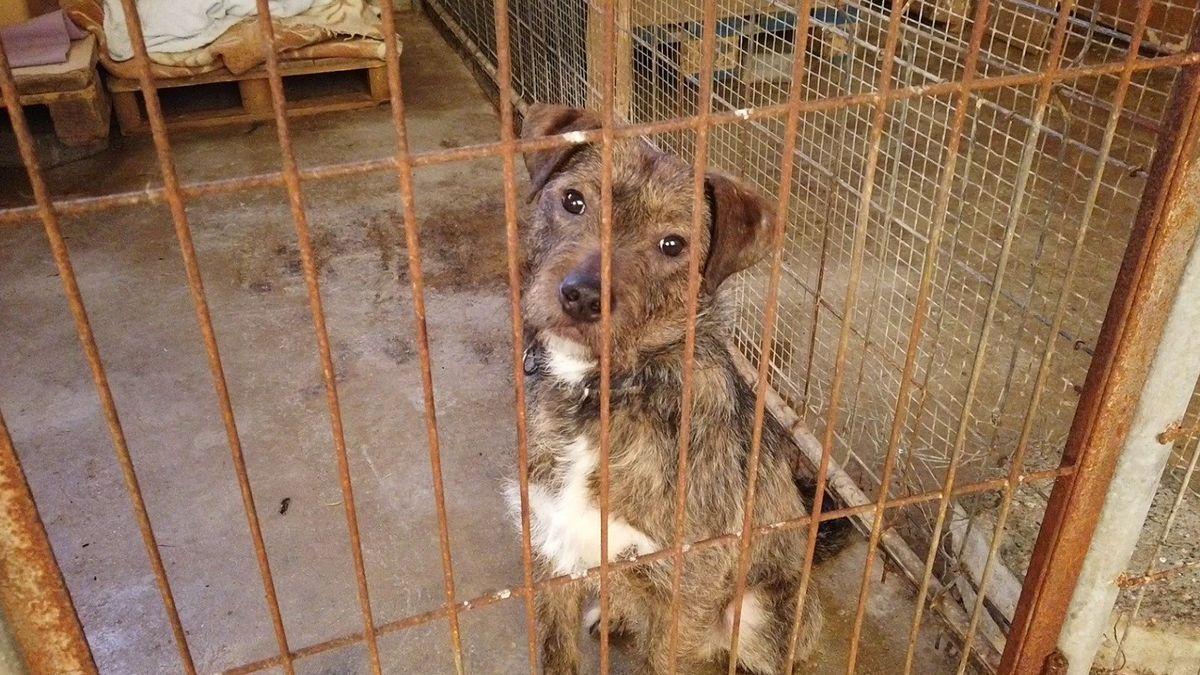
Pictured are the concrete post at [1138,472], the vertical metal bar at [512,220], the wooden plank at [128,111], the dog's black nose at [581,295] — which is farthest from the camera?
the wooden plank at [128,111]

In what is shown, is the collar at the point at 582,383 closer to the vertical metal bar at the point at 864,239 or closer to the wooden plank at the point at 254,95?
the vertical metal bar at the point at 864,239

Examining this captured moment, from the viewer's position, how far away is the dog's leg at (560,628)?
7.93ft

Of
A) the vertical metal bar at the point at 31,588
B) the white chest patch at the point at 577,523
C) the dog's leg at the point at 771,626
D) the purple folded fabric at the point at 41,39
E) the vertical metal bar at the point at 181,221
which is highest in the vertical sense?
the vertical metal bar at the point at 181,221

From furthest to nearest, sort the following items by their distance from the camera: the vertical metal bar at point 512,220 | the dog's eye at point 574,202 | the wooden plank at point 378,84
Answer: the wooden plank at point 378,84 < the dog's eye at point 574,202 < the vertical metal bar at point 512,220

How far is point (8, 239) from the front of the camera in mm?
4586

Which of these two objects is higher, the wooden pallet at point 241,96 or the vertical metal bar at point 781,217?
the vertical metal bar at point 781,217

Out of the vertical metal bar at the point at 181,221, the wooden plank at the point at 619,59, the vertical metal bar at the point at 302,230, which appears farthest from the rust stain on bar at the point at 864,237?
the wooden plank at the point at 619,59

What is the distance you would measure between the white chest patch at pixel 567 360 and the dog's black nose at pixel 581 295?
0.16 meters

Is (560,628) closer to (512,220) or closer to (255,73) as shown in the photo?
(512,220)

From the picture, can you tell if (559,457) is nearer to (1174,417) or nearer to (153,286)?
(1174,417)

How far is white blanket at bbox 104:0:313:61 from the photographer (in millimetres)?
5395

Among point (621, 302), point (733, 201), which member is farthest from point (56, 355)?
point (733, 201)

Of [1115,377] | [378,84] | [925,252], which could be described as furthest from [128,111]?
[1115,377]

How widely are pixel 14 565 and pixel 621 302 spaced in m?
1.21
